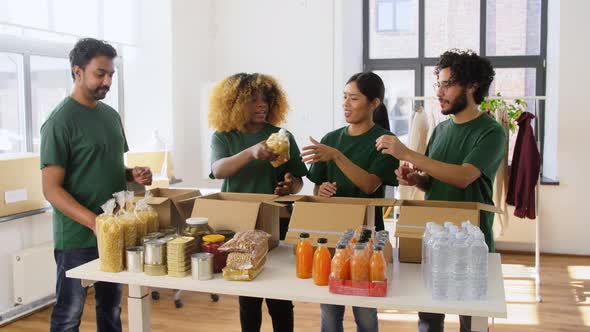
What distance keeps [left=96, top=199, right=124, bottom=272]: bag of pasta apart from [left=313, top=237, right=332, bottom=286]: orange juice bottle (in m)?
0.71

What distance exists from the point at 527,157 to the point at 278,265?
289 centimetres

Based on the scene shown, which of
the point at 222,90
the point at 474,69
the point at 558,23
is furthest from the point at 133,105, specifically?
the point at 558,23

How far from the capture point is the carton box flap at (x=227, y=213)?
7.30 ft

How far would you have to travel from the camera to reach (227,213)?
2.27m

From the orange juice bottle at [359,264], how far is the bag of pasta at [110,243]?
841 mm

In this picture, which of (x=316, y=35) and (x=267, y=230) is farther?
(x=316, y=35)

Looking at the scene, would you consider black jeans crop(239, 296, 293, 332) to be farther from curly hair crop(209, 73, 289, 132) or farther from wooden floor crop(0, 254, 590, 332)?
wooden floor crop(0, 254, 590, 332)

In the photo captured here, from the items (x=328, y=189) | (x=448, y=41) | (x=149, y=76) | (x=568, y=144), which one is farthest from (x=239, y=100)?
(x=448, y=41)

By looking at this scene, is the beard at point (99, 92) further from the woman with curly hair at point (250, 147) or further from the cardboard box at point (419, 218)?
the cardboard box at point (419, 218)

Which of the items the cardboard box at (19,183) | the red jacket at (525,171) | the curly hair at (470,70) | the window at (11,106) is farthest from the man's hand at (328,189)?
the window at (11,106)

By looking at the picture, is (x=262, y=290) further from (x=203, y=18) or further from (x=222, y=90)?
(x=203, y=18)

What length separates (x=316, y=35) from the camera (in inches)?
224

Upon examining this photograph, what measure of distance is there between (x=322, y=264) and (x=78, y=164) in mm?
1138

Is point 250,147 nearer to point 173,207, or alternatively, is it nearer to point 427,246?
point 173,207
